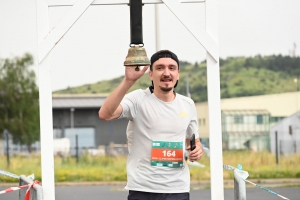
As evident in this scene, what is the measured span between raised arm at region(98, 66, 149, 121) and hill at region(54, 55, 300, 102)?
45200mm

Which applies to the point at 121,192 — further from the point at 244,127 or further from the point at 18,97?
the point at 244,127

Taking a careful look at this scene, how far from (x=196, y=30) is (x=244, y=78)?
54.2m

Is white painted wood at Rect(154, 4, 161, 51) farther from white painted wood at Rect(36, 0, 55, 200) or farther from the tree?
the tree

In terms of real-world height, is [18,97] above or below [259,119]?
above

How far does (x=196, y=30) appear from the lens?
612 cm

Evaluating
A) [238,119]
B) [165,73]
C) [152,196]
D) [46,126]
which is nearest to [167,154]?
[152,196]

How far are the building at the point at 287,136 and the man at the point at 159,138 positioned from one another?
855 inches

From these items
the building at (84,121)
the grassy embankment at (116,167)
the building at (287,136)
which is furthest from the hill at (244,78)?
the grassy embankment at (116,167)

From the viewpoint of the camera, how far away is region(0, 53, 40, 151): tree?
37.7 metres

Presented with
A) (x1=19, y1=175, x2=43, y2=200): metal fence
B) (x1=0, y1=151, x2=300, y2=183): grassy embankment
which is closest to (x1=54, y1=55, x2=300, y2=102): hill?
(x1=0, y1=151, x2=300, y2=183): grassy embankment

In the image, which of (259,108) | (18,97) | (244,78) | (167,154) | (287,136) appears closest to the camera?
(167,154)

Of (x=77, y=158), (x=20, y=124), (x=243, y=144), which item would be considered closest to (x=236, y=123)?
(x=243, y=144)

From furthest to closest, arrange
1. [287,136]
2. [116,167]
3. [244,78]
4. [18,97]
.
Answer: [244,78]
[18,97]
[287,136]
[116,167]

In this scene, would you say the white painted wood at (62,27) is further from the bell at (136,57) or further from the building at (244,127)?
the building at (244,127)
